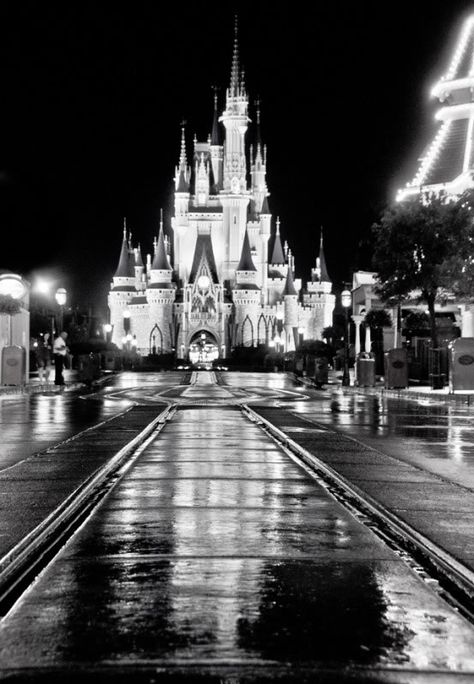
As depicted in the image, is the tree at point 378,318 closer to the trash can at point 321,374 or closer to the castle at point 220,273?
the trash can at point 321,374

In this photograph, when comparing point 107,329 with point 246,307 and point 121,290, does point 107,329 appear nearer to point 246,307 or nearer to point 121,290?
point 246,307

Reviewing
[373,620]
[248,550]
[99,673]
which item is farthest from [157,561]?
[99,673]

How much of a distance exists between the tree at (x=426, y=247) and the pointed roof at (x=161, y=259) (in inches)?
3927

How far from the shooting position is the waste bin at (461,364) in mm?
32062

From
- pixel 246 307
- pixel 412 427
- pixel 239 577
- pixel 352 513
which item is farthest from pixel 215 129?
pixel 239 577

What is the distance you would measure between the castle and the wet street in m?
121

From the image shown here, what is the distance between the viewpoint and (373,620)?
445cm

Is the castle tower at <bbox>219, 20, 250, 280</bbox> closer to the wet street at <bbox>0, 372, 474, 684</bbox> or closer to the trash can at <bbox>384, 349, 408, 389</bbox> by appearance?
the trash can at <bbox>384, 349, 408, 389</bbox>

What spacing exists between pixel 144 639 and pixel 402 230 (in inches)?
1507

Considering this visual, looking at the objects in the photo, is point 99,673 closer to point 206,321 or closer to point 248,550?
point 248,550

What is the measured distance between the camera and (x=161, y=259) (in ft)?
463

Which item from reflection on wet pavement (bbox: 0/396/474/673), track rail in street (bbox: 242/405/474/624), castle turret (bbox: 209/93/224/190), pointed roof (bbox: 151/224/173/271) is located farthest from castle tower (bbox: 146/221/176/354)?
reflection on wet pavement (bbox: 0/396/474/673)

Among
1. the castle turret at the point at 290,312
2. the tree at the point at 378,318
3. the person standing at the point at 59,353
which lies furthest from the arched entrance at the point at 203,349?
the person standing at the point at 59,353

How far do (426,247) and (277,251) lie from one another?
4445 inches
